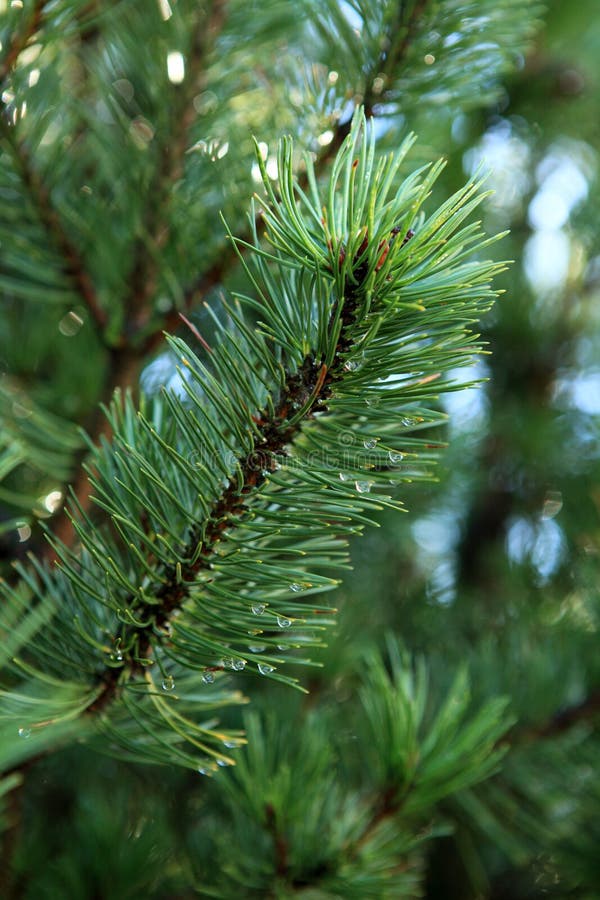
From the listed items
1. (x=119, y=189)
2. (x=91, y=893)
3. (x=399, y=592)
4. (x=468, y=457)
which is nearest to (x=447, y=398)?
(x=468, y=457)

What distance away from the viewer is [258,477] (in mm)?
299

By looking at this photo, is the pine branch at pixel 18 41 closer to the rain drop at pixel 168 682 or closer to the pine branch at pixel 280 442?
the pine branch at pixel 280 442

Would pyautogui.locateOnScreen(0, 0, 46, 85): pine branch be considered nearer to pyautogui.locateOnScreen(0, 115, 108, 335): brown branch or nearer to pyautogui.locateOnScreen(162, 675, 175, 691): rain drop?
pyautogui.locateOnScreen(0, 115, 108, 335): brown branch

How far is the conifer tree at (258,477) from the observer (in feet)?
0.94

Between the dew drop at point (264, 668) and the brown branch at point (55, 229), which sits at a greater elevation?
the brown branch at point (55, 229)

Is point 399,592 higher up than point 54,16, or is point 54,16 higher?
point 54,16

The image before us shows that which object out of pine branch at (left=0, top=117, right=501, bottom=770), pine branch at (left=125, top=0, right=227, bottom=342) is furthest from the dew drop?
pine branch at (left=125, top=0, right=227, bottom=342)

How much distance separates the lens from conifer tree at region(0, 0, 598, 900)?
0.29 meters

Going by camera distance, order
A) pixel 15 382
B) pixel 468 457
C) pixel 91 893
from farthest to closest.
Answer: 1. pixel 468 457
2. pixel 15 382
3. pixel 91 893

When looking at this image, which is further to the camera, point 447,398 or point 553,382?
point 553,382

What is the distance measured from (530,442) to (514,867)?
0.39 meters

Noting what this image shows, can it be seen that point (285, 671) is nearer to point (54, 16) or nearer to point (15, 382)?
point (15, 382)

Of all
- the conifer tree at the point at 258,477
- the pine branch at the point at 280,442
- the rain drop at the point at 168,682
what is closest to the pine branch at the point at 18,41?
the conifer tree at the point at 258,477

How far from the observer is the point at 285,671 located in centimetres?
65
